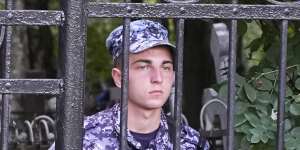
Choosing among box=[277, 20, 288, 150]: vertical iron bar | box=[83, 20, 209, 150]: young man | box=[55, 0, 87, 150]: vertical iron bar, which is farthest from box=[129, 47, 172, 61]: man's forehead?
box=[277, 20, 288, 150]: vertical iron bar

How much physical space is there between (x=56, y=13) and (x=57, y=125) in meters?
0.35

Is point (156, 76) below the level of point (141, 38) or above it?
below

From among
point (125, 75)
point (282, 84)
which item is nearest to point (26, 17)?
point (125, 75)

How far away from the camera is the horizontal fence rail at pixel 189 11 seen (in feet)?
7.83

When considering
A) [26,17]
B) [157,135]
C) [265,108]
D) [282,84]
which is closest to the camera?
[26,17]

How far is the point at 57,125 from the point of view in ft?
8.10

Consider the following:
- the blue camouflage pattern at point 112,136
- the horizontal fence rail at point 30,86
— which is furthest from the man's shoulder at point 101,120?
the horizontal fence rail at point 30,86

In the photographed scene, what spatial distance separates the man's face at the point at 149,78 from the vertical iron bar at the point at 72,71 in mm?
259

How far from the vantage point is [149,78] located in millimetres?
2613

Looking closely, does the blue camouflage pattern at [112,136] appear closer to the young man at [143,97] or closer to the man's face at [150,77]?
the young man at [143,97]

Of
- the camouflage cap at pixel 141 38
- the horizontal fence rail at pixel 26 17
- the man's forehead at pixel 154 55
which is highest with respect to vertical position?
the horizontal fence rail at pixel 26 17

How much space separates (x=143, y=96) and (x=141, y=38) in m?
0.20

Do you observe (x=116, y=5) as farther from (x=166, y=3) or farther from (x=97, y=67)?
(x=97, y=67)

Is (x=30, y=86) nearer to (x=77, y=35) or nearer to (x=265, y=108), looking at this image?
(x=77, y=35)
